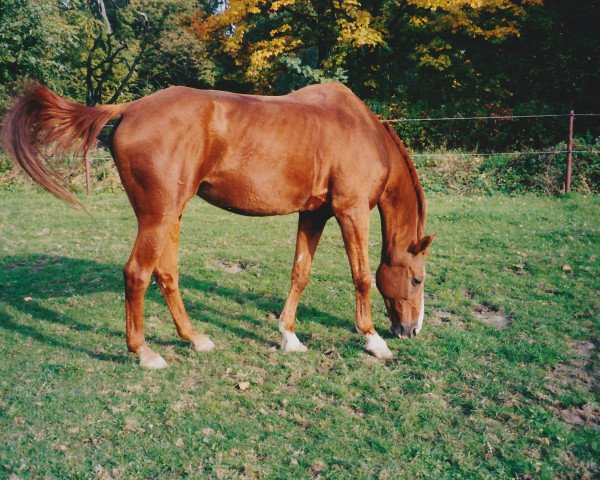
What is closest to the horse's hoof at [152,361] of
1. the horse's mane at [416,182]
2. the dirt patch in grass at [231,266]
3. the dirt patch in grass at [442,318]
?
the horse's mane at [416,182]

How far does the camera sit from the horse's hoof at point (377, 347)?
4.39 metres

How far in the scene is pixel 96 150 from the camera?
15289 millimetres

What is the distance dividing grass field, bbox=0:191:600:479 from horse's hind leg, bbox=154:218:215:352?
13 cm

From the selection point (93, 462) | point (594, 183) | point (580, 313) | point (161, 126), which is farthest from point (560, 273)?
point (594, 183)

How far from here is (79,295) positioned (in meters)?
5.94

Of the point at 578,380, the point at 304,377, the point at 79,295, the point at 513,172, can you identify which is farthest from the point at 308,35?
the point at 578,380

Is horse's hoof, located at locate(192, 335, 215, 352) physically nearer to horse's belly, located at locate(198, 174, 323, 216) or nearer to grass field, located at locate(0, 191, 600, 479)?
grass field, located at locate(0, 191, 600, 479)

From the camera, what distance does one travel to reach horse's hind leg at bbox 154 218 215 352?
14.4 feet

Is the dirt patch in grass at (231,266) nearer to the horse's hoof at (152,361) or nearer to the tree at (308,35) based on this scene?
the horse's hoof at (152,361)

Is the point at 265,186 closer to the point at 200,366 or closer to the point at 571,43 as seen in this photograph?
the point at 200,366

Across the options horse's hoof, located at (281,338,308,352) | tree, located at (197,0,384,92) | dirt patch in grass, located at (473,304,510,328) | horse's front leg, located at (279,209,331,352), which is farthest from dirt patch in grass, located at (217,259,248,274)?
tree, located at (197,0,384,92)

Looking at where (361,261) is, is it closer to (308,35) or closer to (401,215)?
(401,215)

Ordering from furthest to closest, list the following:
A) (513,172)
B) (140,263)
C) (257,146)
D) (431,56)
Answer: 1. (431,56)
2. (513,172)
3. (257,146)
4. (140,263)

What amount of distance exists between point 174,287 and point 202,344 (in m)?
0.57
